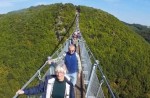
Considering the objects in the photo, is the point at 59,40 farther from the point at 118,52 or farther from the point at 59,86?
the point at 59,86

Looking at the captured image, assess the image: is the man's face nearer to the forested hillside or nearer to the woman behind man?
the woman behind man

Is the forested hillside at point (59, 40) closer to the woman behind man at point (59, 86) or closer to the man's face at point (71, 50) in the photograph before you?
the man's face at point (71, 50)

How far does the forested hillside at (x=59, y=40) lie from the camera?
92.3 ft

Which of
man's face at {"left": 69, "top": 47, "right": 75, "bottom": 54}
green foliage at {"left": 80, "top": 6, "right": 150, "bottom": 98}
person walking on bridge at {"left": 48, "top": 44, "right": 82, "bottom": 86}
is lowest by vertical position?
green foliage at {"left": 80, "top": 6, "right": 150, "bottom": 98}

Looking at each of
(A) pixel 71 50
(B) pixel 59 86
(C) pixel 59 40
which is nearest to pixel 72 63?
(A) pixel 71 50

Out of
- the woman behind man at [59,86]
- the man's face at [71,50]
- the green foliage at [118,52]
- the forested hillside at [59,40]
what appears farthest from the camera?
the green foliage at [118,52]

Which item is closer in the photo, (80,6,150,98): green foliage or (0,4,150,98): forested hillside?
(0,4,150,98): forested hillside

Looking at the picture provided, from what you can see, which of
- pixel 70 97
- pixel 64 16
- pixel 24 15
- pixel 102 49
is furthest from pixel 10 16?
pixel 70 97

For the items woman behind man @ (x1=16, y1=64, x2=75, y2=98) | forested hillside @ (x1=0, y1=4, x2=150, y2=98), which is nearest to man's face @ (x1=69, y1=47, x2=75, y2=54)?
woman behind man @ (x1=16, y1=64, x2=75, y2=98)

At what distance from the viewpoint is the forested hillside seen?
28.1 meters

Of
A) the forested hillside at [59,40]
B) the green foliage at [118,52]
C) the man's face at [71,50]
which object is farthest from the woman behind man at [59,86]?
the green foliage at [118,52]

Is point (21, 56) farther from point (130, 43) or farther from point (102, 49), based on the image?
point (130, 43)

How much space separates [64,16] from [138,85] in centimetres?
1143

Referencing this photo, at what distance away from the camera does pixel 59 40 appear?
34.0 m
